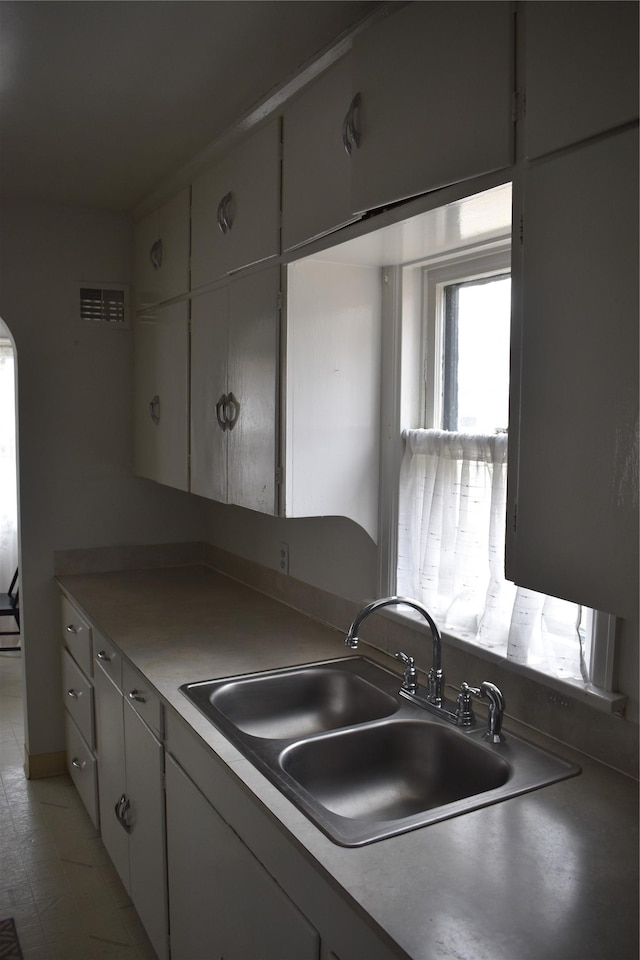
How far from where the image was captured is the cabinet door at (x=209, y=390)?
2.61 metres

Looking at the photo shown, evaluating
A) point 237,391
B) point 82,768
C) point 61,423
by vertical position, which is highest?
point 237,391

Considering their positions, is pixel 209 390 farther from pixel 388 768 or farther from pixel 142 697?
pixel 388 768

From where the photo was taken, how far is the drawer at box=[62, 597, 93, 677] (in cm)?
296

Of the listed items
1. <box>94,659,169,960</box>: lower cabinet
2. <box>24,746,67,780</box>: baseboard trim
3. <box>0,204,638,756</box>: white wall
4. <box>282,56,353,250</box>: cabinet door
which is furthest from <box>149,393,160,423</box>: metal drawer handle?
<box>24,746,67,780</box>: baseboard trim

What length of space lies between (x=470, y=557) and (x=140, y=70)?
1.50 meters

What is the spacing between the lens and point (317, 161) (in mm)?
1982

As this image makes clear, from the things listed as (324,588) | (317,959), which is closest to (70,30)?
(324,588)

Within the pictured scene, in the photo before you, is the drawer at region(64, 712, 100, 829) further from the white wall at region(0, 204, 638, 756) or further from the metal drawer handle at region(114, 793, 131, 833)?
the metal drawer handle at region(114, 793, 131, 833)

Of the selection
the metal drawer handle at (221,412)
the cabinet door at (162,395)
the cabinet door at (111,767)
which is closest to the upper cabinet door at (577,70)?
the metal drawer handle at (221,412)

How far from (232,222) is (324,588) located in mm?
1233

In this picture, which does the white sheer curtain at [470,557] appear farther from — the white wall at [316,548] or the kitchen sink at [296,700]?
the kitchen sink at [296,700]

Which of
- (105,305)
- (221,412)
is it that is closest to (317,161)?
(221,412)

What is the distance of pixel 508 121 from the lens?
133 cm

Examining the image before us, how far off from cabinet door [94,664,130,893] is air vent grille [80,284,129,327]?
156 cm
